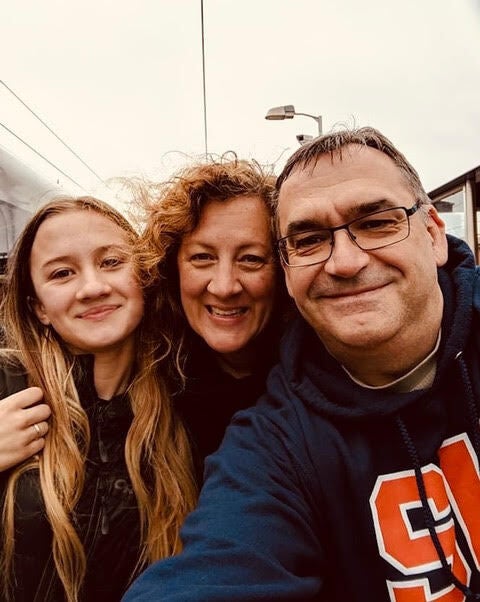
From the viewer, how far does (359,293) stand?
3.80ft

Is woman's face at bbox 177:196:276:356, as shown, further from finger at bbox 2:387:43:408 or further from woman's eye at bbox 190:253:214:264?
finger at bbox 2:387:43:408

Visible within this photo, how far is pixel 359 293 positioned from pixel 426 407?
284 mm

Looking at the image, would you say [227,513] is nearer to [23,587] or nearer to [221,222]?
[23,587]

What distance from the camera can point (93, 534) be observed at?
1.36 metres

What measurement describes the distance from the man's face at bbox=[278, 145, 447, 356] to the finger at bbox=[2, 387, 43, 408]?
0.80 metres

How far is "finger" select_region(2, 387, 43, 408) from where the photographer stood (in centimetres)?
145

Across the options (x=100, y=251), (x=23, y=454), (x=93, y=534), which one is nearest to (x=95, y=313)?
(x=100, y=251)

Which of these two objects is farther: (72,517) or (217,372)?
(217,372)

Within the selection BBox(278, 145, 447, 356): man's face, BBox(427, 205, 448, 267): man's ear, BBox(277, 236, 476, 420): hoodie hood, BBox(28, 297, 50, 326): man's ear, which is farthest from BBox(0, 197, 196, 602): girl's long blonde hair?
BBox(427, 205, 448, 267): man's ear

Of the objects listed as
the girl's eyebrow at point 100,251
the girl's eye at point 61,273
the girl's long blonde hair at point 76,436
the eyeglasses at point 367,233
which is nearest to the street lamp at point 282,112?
the girl's long blonde hair at point 76,436

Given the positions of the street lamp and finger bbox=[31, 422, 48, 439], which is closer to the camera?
finger bbox=[31, 422, 48, 439]

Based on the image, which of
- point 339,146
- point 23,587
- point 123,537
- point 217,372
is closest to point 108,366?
point 217,372

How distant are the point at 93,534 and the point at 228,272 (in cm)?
80

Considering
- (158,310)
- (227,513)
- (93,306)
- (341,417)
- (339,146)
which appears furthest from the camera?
(158,310)
